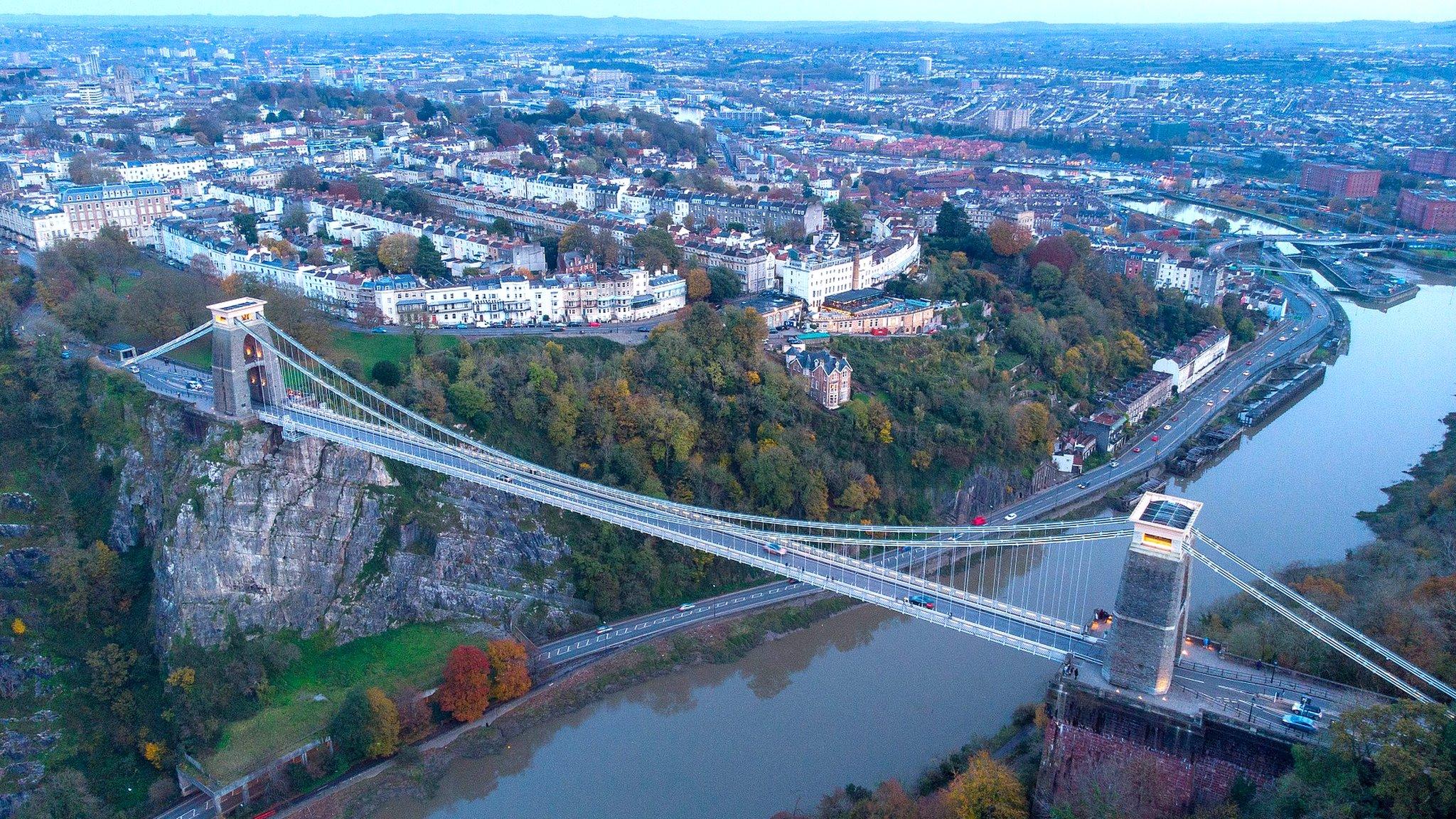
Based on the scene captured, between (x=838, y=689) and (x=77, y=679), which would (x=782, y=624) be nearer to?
(x=838, y=689)

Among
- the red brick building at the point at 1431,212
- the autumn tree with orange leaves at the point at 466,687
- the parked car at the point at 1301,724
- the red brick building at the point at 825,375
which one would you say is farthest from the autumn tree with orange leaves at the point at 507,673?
the red brick building at the point at 1431,212

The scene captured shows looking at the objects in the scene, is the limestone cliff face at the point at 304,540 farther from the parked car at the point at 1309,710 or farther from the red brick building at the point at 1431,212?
the red brick building at the point at 1431,212

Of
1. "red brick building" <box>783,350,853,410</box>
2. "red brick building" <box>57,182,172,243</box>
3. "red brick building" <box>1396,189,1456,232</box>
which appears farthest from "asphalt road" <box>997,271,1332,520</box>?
"red brick building" <box>57,182,172,243</box>

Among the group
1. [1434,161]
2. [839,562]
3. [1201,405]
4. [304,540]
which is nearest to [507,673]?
[304,540]

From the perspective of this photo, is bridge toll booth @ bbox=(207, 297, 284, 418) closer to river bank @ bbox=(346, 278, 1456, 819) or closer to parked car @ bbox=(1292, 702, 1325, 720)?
river bank @ bbox=(346, 278, 1456, 819)

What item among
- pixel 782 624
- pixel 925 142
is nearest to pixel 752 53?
pixel 925 142

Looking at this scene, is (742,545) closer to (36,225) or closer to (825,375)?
(825,375)

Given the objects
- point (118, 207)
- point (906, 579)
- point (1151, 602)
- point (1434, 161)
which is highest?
point (118, 207)
